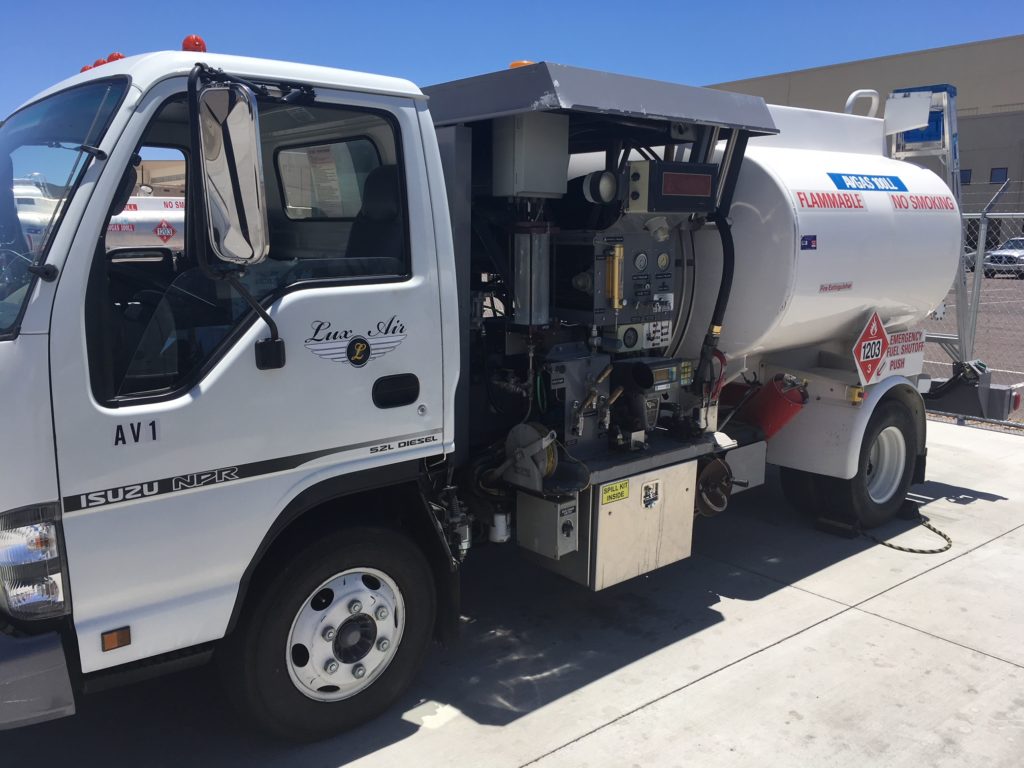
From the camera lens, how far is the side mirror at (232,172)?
252cm

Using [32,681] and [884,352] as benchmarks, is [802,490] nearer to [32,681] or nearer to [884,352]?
[884,352]

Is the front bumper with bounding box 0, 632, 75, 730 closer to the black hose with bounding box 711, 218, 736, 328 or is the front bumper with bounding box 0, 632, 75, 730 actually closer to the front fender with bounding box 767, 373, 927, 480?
the black hose with bounding box 711, 218, 736, 328

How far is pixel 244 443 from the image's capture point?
303 cm

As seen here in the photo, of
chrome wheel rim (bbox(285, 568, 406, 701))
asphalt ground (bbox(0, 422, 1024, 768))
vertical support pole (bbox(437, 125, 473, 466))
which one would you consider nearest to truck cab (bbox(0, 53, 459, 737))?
chrome wheel rim (bbox(285, 568, 406, 701))

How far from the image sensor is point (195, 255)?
10.3 feet

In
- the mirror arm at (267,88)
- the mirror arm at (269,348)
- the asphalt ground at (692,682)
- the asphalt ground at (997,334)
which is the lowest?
the asphalt ground at (692,682)

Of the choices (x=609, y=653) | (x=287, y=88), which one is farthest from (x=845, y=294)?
(x=287, y=88)

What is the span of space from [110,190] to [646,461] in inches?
111

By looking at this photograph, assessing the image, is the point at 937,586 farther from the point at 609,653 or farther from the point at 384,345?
the point at 384,345

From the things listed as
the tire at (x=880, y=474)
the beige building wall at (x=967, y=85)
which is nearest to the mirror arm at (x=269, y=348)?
the tire at (x=880, y=474)

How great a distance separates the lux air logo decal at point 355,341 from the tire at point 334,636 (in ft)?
2.32

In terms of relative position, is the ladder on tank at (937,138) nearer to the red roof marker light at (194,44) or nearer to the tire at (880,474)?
the tire at (880,474)

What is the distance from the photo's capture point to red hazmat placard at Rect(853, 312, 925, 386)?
5.67 metres

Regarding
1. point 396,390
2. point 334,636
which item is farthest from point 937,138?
point 334,636
